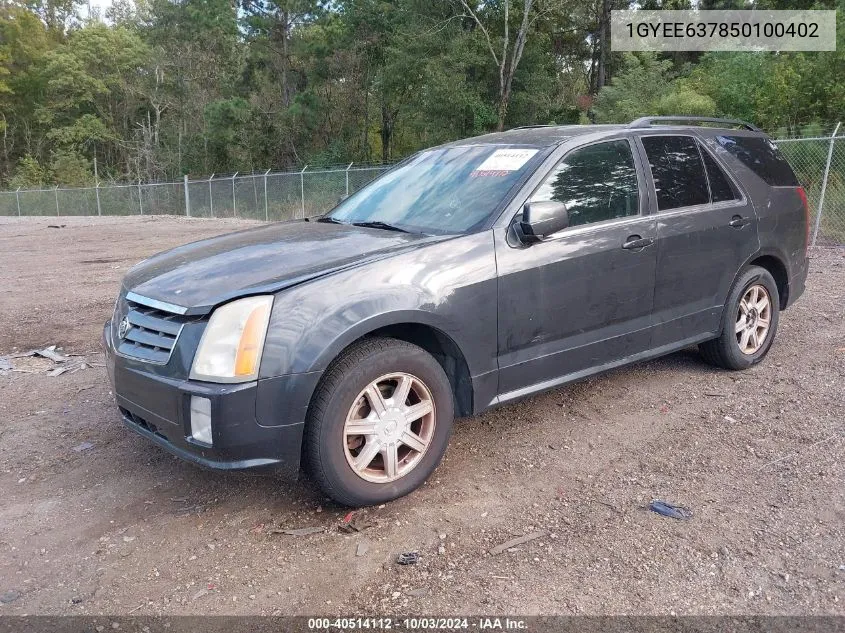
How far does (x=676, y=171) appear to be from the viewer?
15.2 feet

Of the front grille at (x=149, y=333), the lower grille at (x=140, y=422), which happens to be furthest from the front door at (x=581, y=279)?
the lower grille at (x=140, y=422)

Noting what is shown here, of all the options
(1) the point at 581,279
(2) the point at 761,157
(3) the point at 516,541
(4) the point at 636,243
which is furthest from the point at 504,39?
(3) the point at 516,541

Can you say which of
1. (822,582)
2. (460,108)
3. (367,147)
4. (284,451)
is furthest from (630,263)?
(367,147)

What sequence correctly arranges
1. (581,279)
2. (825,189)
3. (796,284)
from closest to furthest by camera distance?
(581,279)
(796,284)
(825,189)

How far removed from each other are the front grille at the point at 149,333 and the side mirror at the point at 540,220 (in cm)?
175

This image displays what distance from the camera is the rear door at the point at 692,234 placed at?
4.41m

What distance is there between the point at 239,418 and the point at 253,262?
885mm

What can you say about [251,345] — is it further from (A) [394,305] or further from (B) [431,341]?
(B) [431,341]

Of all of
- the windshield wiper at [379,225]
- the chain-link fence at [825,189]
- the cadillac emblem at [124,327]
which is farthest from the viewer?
the chain-link fence at [825,189]

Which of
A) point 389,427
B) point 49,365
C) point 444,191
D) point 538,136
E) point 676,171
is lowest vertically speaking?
point 49,365

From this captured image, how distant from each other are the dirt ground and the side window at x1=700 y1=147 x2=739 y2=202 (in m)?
1.32

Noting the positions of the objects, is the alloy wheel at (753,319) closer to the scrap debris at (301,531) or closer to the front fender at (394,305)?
the front fender at (394,305)

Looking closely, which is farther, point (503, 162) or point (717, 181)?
point (717, 181)

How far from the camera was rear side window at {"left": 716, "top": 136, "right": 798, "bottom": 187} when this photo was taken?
5.11m
